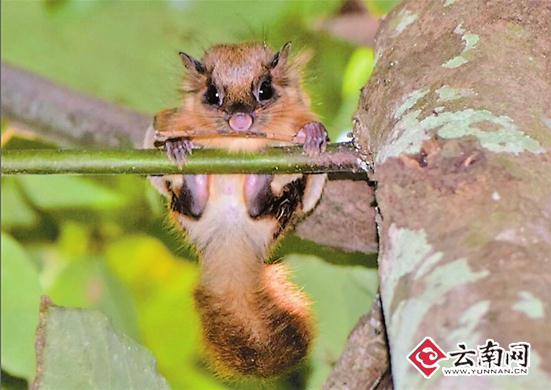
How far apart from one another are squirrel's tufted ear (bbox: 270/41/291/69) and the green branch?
2.94 ft

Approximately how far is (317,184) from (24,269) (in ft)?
3.00

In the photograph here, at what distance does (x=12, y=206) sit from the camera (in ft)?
12.3

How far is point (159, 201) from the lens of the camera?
3230mm

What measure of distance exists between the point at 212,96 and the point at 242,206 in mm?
342

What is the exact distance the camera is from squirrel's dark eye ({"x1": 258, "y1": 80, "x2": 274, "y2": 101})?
3.01 m

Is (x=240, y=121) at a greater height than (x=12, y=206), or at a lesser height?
lesser

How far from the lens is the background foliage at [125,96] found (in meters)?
3.51

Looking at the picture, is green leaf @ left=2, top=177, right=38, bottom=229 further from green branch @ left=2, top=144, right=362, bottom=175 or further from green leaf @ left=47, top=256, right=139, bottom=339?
green branch @ left=2, top=144, right=362, bottom=175

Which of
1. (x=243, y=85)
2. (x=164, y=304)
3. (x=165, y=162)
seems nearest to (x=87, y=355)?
(x=165, y=162)

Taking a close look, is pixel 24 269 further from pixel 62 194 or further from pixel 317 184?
pixel 317 184

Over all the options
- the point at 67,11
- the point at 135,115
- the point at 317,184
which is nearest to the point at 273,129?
the point at 317,184

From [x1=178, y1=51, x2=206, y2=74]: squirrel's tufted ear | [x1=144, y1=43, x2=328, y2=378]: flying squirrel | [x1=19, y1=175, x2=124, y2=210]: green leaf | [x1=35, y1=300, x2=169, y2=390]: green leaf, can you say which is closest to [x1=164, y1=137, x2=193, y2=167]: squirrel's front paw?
[x1=144, y1=43, x2=328, y2=378]: flying squirrel

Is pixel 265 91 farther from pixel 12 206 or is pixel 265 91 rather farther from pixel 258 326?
pixel 12 206

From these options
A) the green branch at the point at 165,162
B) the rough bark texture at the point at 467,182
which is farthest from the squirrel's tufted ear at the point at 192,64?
the rough bark texture at the point at 467,182
